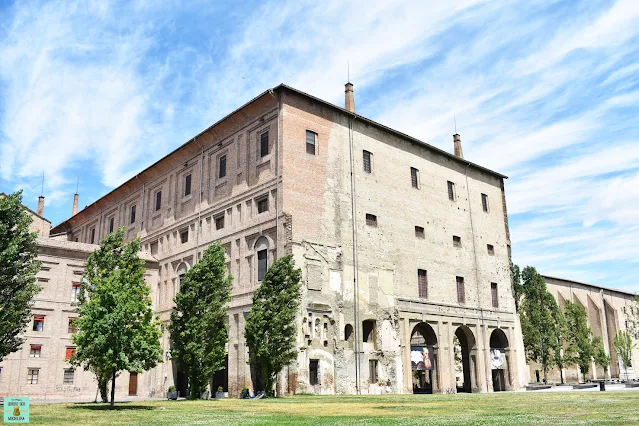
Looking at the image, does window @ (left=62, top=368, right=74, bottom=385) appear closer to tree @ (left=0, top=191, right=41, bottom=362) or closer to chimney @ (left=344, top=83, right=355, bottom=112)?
tree @ (left=0, top=191, right=41, bottom=362)

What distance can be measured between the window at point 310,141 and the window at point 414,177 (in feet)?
28.5

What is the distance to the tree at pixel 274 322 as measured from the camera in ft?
88.5

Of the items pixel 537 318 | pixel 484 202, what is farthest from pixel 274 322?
pixel 537 318

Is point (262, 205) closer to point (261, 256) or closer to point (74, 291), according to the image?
Answer: point (261, 256)

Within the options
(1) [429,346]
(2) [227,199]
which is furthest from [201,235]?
(1) [429,346]

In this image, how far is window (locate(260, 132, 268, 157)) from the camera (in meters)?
33.2

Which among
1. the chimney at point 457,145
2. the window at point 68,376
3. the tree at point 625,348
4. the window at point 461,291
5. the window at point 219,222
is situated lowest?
the window at point 68,376

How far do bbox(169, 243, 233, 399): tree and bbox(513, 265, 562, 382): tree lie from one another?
1021 inches

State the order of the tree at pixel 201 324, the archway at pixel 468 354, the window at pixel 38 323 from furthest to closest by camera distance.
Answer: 1. the archway at pixel 468 354
2. the window at pixel 38 323
3. the tree at pixel 201 324

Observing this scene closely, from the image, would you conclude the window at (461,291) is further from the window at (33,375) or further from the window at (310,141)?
the window at (33,375)

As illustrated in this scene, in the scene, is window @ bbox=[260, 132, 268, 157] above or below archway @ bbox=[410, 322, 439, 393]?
above

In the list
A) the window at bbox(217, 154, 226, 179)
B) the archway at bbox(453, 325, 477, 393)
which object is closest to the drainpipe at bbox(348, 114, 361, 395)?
the window at bbox(217, 154, 226, 179)

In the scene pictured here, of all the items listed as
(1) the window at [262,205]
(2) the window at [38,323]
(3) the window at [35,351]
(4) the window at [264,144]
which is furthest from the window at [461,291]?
(3) the window at [35,351]

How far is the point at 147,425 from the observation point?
1244 centimetres
